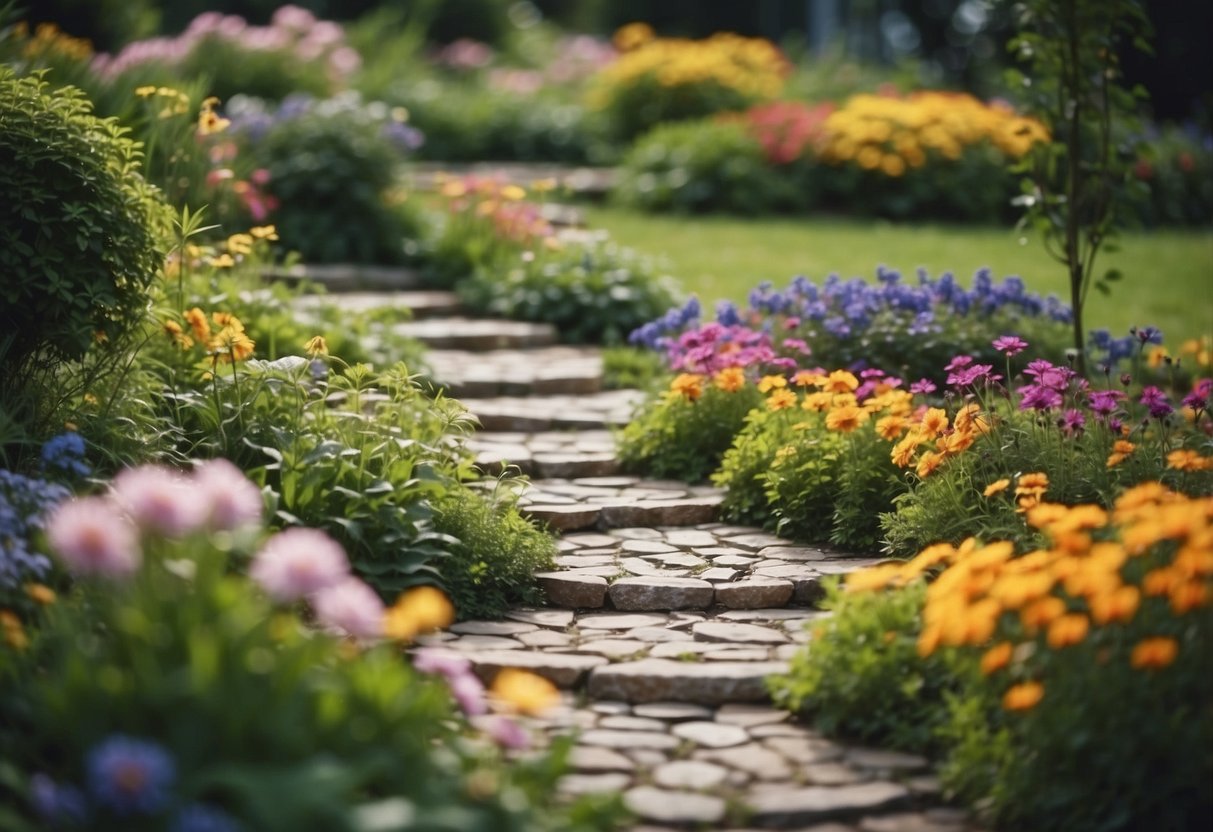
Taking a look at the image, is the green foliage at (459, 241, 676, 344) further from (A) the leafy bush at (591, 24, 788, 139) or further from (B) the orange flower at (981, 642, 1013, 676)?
(A) the leafy bush at (591, 24, 788, 139)

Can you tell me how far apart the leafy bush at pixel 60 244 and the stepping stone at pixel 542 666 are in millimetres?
1809

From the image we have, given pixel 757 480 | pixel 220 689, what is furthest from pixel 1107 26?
pixel 220 689

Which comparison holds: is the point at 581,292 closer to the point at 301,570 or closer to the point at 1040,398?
the point at 1040,398

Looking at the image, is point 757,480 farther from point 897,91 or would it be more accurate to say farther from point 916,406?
point 897,91

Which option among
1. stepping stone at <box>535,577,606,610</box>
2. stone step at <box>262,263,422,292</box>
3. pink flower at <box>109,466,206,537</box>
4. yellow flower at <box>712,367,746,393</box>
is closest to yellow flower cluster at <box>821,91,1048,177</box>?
stone step at <box>262,263,422,292</box>

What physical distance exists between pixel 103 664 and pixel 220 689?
17.2 inches

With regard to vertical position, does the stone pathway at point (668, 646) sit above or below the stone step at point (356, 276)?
below

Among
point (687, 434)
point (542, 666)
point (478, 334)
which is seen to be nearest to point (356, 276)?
point (478, 334)

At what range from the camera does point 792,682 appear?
389 centimetres

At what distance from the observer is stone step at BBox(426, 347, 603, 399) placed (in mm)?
6848

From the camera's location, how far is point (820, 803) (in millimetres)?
3406

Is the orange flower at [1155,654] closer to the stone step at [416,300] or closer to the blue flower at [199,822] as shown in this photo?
the blue flower at [199,822]

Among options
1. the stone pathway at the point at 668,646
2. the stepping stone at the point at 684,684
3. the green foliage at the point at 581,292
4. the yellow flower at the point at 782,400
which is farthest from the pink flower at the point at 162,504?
the green foliage at the point at 581,292

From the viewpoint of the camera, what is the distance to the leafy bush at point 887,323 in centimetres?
641
